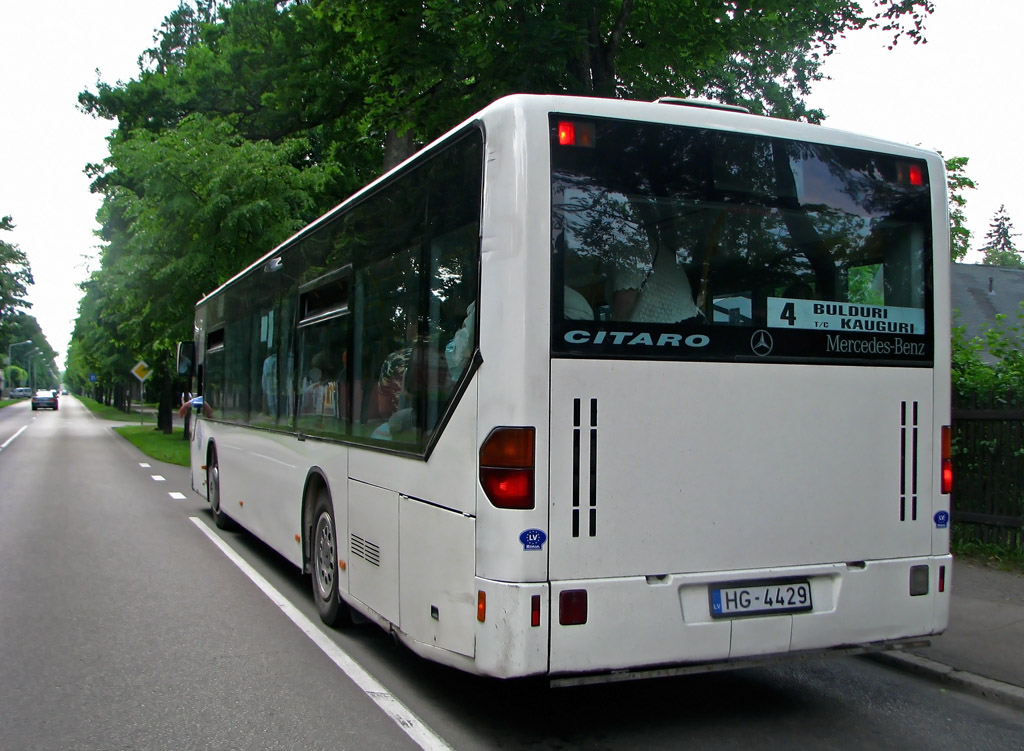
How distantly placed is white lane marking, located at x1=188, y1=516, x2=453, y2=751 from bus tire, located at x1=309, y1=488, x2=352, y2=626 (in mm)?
149

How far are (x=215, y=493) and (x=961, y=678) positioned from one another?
882 cm

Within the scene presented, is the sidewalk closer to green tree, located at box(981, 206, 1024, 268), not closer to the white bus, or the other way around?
the white bus

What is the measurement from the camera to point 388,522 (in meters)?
5.27

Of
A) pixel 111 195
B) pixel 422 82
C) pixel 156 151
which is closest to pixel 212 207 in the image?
pixel 156 151

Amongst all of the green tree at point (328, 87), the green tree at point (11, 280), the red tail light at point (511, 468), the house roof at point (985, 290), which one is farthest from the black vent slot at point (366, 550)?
the green tree at point (11, 280)

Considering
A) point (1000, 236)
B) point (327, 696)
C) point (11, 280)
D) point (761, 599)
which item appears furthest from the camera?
point (1000, 236)

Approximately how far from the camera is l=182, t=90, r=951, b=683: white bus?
4176mm

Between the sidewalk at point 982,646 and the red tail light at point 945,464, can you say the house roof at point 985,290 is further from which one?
the red tail light at point 945,464

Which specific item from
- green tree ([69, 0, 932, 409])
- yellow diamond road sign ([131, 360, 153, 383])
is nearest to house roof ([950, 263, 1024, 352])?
green tree ([69, 0, 932, 409])

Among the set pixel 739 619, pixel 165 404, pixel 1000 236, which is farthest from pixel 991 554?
pixel 1000 236

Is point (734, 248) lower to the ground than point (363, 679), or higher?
higher

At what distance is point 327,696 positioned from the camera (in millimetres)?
5129

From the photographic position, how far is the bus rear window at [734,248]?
431cm

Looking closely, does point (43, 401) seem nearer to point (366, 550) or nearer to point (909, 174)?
point (366, 550)
